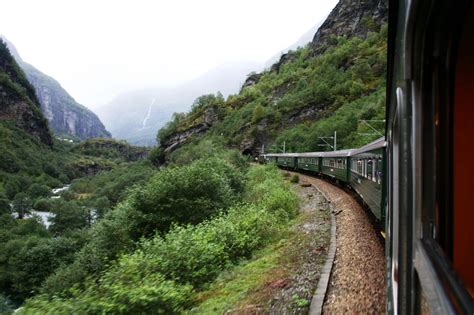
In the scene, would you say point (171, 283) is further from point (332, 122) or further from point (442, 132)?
point (332, 122)

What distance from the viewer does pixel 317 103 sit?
3017 inches

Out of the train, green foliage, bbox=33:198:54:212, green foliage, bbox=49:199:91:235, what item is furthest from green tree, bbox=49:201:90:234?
the train

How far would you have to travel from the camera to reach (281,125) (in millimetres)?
76375

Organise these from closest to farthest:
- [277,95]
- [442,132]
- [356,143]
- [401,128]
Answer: [442,132], [401,128], [356,143], [277,95]

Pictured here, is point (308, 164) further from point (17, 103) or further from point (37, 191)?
point (17, 103)

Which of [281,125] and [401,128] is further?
[281,125]

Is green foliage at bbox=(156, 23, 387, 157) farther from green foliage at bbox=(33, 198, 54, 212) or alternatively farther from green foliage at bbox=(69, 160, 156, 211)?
green foliage at bbox=(33, 198, 54, 212)

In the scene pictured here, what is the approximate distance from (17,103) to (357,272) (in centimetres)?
17797

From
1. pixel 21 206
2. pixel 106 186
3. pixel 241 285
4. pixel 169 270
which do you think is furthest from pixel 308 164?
pixel 21 206

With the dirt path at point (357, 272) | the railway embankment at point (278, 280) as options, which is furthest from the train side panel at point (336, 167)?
the railway embankment at point (278, 280)

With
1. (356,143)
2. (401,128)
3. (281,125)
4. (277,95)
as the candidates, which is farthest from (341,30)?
(401,128)

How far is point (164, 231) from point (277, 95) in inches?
3622

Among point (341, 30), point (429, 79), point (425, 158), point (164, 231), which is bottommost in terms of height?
point (164, 231)

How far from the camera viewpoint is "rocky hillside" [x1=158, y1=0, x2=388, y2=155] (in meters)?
59.9
